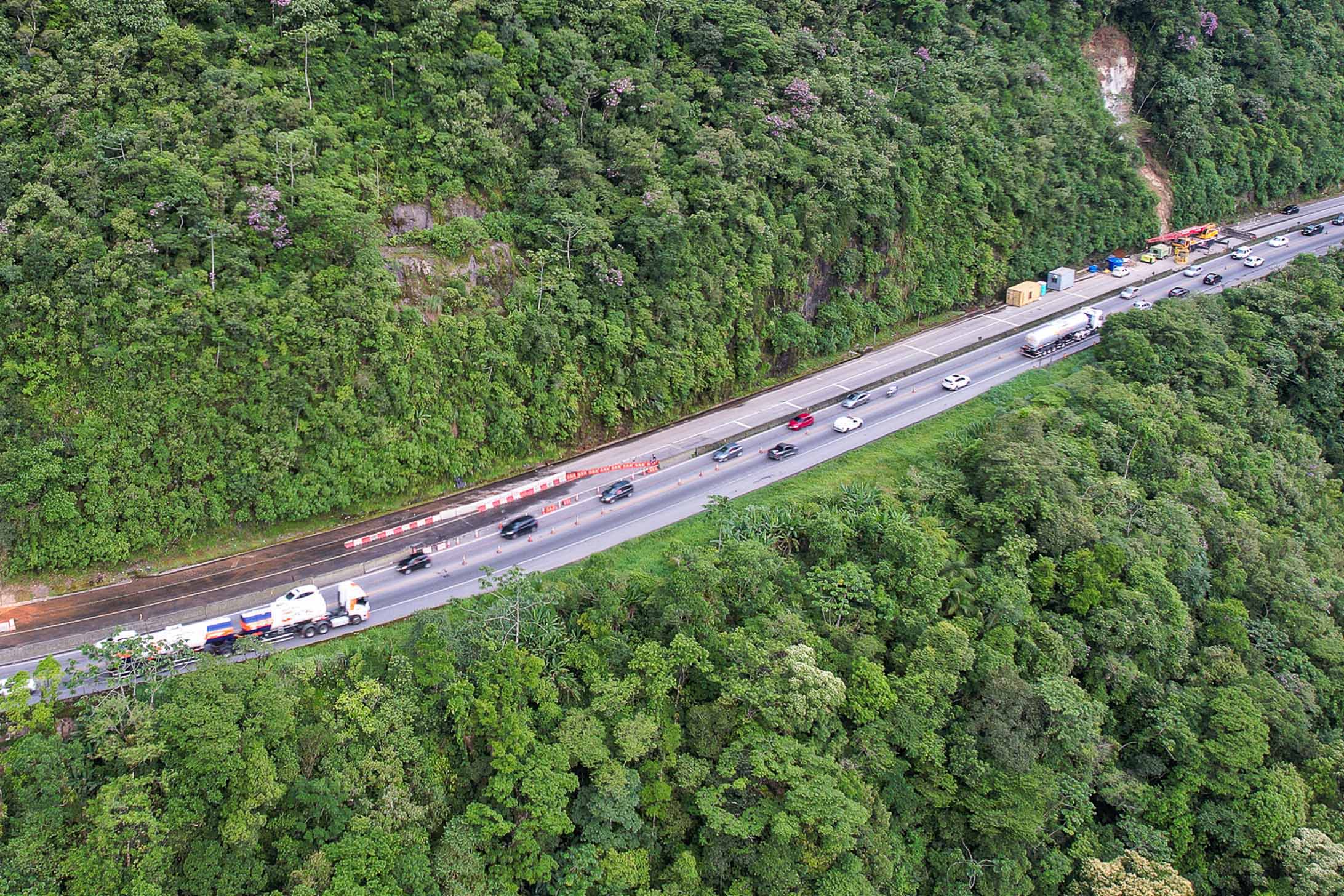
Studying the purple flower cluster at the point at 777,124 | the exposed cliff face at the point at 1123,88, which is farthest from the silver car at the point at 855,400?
the exposed cliff face at the point at 1123,88

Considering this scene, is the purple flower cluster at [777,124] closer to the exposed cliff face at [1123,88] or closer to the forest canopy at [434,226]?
the forest canopy at [434,226]

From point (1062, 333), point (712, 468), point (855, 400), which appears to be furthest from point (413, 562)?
point (1062, 333)

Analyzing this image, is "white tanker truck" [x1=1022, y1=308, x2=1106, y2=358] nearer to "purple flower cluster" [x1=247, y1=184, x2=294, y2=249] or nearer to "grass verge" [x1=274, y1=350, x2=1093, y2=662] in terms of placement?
"grass verge" [x1=274, y1=350, x2=1093, y2=662]

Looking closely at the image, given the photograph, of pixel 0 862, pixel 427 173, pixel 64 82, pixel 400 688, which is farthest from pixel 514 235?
pixel 0 862

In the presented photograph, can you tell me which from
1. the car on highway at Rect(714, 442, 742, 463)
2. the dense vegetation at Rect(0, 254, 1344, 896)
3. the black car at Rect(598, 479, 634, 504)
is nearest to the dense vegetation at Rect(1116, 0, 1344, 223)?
the dense vegetation at Rect(0, 254, 1344, 896)

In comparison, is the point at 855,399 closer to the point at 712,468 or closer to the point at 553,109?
the point at 712,468
